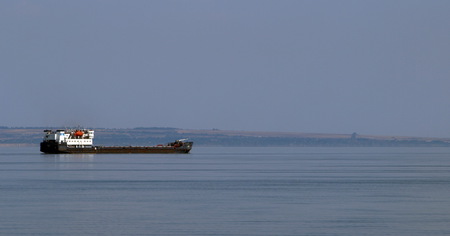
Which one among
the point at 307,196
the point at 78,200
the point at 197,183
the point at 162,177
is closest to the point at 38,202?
the point at 78,200

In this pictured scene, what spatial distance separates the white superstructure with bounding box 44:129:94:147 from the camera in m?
174

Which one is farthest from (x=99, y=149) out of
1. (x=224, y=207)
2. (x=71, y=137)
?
(x=224, y=207)

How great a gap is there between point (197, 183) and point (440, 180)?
21.2m

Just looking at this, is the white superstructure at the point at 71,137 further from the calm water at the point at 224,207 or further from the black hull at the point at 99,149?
the calm water at the point at 224,207

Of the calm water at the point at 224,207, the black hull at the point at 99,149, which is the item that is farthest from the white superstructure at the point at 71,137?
the calm water at the point at 224,207

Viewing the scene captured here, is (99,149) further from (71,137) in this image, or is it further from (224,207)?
(224,207)

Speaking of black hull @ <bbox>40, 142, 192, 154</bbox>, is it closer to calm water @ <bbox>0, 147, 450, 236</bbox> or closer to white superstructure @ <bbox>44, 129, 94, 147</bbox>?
white superstructure @ <bbox>44, 129, 94, 147</bbox>

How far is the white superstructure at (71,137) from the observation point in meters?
174

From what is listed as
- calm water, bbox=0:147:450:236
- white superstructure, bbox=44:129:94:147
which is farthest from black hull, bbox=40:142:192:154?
calm water, bbox=0:147:450:236

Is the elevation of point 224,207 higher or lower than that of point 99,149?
lower

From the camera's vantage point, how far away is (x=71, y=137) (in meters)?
176

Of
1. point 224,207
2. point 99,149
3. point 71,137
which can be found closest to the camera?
point 224,207

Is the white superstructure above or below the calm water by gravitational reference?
above

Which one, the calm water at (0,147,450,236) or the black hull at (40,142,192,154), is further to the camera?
the black hull at (40,142,192,154)
